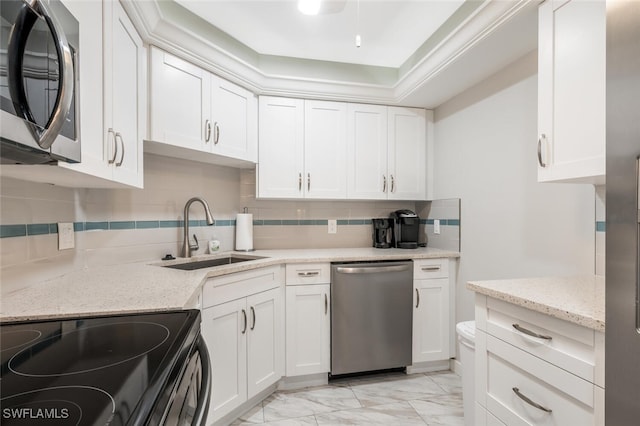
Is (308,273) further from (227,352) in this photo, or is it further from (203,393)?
(203,393)

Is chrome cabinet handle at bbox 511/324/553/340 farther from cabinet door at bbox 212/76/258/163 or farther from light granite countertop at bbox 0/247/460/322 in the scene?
cabinet door at bbox 212/76/258/163

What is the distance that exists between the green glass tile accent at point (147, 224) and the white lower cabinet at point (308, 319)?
943 millimetres

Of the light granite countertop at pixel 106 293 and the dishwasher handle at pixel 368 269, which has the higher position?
the light granite countertop at pixel 106 293

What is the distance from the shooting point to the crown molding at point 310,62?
5.31ft

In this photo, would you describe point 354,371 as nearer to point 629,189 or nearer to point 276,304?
point 276,304

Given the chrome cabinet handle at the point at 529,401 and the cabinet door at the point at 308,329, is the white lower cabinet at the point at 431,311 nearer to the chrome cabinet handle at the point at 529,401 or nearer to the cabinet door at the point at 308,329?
the cabinet door at the point at 308,329

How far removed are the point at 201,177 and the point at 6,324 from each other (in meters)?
1.65

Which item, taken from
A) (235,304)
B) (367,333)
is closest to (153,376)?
(235,304)

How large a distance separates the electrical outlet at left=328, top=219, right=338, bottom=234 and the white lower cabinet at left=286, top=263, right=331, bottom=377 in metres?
0.66

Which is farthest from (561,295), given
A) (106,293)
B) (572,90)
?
(106,293)

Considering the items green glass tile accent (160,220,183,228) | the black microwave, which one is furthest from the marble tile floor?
the black microwave

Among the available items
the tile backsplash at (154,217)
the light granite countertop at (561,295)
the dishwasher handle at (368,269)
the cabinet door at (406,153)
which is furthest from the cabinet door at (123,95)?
the cabinet door at (406,153)

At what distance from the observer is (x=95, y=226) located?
1.76 m

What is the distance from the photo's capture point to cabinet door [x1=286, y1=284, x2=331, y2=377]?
222cm
